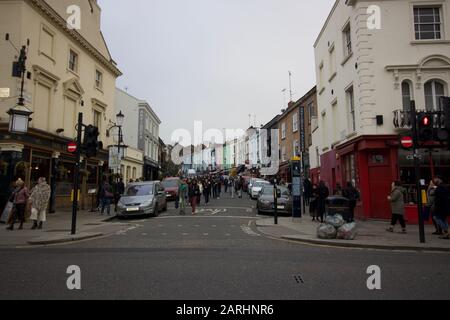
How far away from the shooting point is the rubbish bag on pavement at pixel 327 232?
414 inches

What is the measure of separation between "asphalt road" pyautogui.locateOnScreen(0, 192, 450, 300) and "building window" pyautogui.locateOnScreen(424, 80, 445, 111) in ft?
32.8

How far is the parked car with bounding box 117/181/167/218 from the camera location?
16719mm

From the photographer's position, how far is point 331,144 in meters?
20.8

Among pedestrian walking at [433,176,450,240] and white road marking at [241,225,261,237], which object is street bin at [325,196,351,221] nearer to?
white road marking at [241,225,261,237]

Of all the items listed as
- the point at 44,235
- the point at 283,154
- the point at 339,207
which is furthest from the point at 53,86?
the point at 283,154

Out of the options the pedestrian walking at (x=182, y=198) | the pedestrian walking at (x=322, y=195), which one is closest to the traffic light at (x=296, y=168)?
the pedestrian walking at (x=322, y=195)

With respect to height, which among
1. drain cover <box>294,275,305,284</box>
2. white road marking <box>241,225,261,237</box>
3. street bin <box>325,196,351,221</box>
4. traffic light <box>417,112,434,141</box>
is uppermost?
traffic light <box>417,112,434,141</box>

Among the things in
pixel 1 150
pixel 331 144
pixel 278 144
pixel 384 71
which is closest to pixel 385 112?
pixel 384 71

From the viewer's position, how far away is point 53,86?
63.6ft

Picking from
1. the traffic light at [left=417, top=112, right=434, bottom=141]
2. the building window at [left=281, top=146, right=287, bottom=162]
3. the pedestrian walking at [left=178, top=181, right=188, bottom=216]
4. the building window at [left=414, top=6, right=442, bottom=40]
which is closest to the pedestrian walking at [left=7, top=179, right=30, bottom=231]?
the pedestrian walking at [left=178, top=181, right=188, bottom=216]

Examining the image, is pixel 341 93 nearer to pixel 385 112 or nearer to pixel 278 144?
pixel 385 112

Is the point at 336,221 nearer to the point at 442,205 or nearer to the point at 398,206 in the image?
the point at 398,206

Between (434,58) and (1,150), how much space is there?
67.1ft

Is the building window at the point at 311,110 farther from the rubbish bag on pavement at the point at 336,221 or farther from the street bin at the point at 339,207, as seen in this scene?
the rubbish bag on pavement at the point at 336,221
